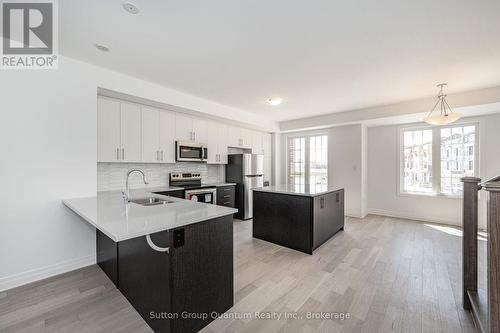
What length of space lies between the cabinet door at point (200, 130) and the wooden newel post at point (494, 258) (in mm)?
4024

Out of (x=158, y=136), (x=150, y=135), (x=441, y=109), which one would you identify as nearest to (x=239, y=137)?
(x=158, y=136)

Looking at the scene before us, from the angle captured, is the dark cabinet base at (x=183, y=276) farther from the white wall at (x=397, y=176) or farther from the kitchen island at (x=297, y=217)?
the white wall at (x=397, y=176)

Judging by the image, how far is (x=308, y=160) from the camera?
6.14 m

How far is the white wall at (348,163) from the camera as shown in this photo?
5.07 m

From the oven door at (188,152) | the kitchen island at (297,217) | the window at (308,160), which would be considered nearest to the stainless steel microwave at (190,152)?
the oven door at (188,152)

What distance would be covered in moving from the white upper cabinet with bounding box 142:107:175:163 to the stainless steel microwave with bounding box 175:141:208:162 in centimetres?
11

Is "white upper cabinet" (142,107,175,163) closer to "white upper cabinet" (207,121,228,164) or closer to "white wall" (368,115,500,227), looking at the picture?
"white upper cabinet" (207,121,228,164)

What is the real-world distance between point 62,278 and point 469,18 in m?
4.86

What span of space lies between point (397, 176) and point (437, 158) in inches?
33.7

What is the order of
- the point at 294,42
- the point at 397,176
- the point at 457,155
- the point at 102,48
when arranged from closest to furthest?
the point at 294,42, the point at 102,48, the point at 457,155, the point at 397,176

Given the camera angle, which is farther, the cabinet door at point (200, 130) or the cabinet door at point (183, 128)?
the cabinet door at point (200, 130)

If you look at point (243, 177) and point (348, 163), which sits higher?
point (348, 163)

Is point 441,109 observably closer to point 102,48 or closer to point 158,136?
point 158,136

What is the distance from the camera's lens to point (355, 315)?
71.8 inches
